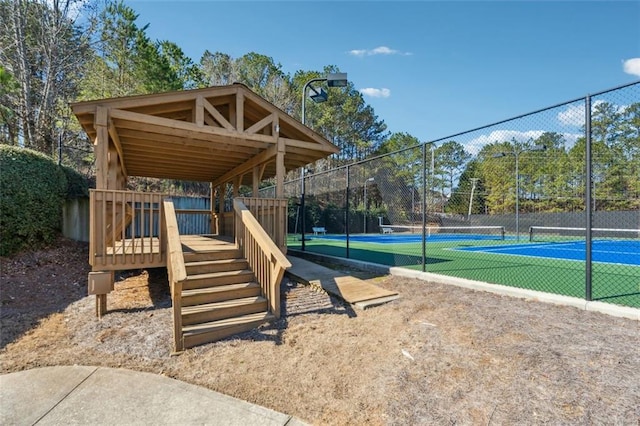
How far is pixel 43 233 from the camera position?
7.12 meters

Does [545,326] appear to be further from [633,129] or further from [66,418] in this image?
[66,418]

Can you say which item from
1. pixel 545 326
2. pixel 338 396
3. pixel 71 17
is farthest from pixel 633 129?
pixel 71 17

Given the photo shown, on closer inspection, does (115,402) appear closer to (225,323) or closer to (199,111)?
(225,323)

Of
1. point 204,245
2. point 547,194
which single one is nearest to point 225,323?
point 204,245

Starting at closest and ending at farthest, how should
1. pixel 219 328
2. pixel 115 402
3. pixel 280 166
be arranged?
pixel 115 402 → pixel 219 328 → pixel 280 166

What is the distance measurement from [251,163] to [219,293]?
13.6ft

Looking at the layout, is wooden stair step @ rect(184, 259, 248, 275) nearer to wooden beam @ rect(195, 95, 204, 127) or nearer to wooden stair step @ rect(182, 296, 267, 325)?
wooden stair step @ rect(182, 296, 267, 325)

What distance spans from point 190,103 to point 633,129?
23.2ft

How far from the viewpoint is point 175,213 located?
533 centimetres

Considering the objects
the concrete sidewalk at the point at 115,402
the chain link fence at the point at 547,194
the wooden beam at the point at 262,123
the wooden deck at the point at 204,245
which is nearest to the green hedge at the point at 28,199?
the wooden deck at the point at 204,245

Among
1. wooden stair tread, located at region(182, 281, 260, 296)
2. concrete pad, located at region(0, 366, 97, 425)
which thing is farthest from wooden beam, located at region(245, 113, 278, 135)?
concrete pad, located at region(0, 366, 97, 425)

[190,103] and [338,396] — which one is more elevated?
[190,103]

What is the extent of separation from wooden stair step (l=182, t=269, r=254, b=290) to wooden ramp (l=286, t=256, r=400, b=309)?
3.83 ft

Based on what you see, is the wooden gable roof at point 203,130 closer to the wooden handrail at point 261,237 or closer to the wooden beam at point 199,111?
the wooden beam at point 199,111
